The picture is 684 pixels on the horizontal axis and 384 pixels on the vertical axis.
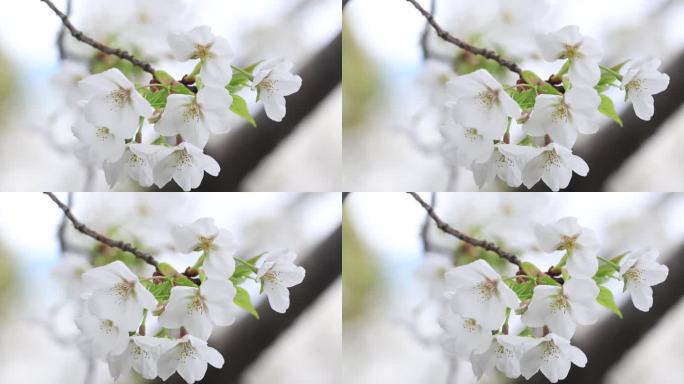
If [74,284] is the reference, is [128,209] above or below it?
above

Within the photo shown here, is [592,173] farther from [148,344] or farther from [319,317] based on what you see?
[148,344]

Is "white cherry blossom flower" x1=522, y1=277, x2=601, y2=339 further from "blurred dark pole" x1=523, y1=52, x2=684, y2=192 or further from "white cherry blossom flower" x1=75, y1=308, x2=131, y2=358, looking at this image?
"white cherry blossom flower" x1=75, y1=308, x2=131, y2=358

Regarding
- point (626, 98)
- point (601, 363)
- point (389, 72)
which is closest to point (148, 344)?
point (389, 72)

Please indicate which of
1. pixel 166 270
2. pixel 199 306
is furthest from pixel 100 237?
pixel 199 306

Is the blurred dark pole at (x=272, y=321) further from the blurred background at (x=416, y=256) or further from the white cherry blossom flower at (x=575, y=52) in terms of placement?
the white cherry blossom flower at (x=575, y=52)

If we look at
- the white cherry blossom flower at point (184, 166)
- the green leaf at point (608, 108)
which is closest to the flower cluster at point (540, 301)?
the green leaf at point (608, 108)

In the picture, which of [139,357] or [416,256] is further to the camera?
[416,256]

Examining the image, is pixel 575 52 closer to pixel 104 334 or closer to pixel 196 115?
pixel 196 115
